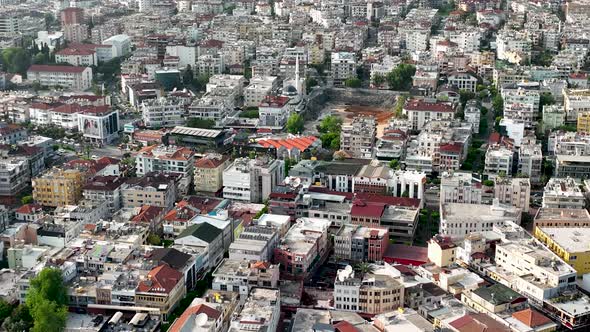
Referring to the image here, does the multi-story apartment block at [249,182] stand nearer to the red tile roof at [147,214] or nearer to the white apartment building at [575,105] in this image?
the red tile roof at [147,214]

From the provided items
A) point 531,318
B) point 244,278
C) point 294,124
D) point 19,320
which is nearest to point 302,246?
point 244,278

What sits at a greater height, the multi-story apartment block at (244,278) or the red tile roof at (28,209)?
the red tile roof at (28,209)

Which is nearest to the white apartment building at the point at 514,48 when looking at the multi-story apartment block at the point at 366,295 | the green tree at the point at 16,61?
the green tree at the point at 16,61

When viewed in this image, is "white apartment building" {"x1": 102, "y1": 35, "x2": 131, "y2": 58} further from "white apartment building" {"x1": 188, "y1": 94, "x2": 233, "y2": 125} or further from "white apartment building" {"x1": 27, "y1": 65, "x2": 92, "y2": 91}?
"white apartment building" {"x1": 188, "y1": 94, "x2": 233, "y2": 125}

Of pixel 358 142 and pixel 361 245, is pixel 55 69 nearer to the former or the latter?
pixel 358 142

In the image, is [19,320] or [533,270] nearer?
[19,320]

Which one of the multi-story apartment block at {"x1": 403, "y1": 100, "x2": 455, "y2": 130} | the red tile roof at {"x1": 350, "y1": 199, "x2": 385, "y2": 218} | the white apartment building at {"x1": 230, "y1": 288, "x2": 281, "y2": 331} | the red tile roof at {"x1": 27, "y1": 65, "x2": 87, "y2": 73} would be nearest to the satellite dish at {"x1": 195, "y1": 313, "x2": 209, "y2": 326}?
the white apartment building at {"x1": 230, "y1": 288, "x2": 281, "y2": 331}
